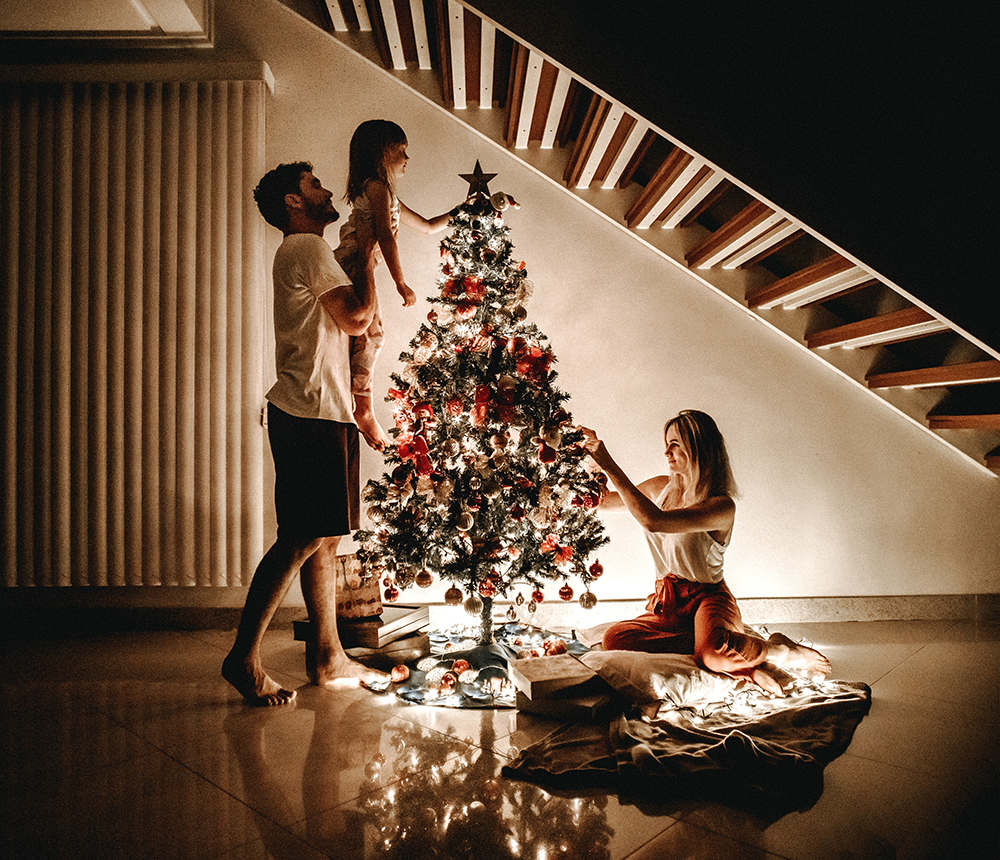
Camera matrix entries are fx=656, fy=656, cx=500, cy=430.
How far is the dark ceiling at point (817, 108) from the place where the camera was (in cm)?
155

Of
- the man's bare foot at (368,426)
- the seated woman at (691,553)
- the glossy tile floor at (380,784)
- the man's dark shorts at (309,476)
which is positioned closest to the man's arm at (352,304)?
the man's dark shorts at (309,476)

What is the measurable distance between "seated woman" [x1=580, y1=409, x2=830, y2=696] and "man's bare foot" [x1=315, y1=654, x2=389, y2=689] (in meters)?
0.85

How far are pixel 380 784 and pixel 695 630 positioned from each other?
1.24 meters

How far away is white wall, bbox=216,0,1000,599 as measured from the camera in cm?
308

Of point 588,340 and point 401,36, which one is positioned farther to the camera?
point 588,340

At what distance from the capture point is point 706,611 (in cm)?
230

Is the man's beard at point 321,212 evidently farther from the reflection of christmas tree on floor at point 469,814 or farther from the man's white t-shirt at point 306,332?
the reflection of christmas tree on floor at point 469,814

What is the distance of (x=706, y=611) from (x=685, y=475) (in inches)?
19.9

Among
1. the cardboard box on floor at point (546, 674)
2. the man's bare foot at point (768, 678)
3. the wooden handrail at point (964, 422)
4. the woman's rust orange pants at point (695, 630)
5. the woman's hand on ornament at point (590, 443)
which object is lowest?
the man's bare foot at point (768, 678)

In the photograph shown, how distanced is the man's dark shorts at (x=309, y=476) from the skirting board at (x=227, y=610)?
3.52 feet

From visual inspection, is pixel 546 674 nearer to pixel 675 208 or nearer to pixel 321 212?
pixel 321 212

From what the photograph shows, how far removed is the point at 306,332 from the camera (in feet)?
7.15

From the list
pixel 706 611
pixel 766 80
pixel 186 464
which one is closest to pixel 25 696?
pixel 186 464

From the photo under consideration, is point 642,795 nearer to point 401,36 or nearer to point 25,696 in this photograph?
point 25,696
